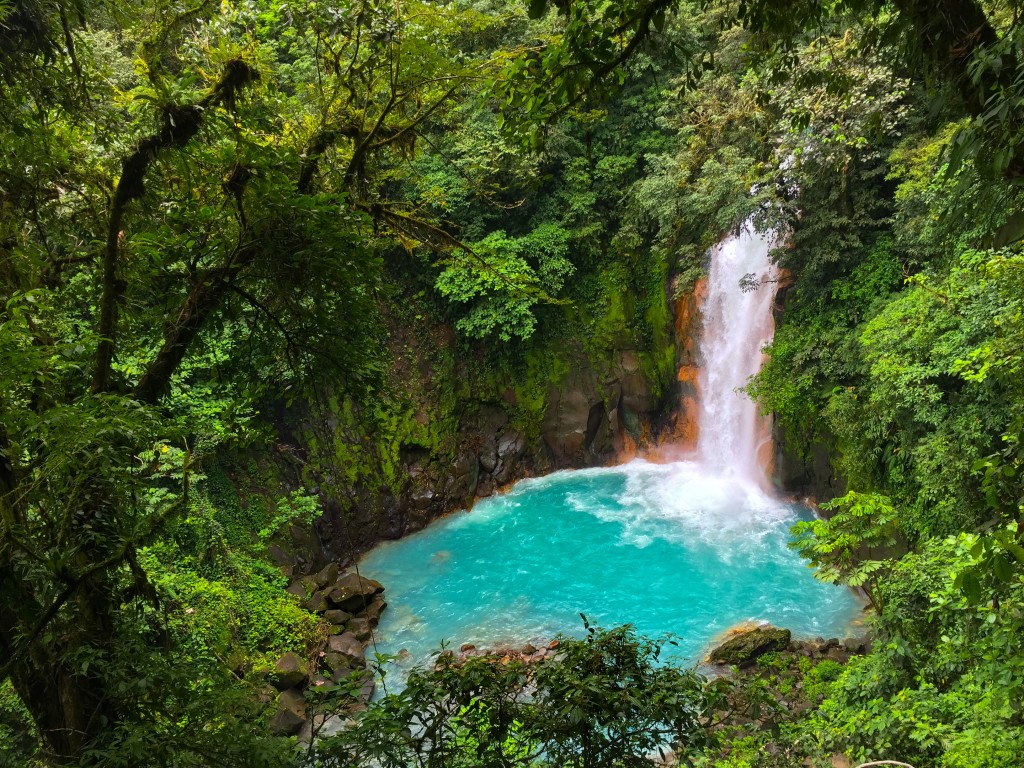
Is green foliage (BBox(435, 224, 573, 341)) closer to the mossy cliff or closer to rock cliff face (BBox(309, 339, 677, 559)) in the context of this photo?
the mossy cliff

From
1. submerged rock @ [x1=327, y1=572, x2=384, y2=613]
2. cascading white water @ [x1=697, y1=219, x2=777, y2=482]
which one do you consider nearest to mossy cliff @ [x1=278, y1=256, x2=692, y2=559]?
cascading white water @ [x1=697, y1=219, x2=777, y2=482]

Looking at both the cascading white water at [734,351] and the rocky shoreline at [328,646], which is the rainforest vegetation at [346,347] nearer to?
the rocky shoreline at [328,646]

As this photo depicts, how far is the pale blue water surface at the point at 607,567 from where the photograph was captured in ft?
31.5

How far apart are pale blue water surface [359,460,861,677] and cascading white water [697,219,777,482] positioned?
61cm

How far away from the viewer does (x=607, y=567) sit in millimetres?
11312

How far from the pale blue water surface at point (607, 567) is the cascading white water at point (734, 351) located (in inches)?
24.1

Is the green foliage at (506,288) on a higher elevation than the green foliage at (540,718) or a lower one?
higher

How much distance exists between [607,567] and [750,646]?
3.31 meters

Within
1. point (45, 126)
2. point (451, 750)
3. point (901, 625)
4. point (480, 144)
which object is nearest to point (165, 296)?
point (45, 126)

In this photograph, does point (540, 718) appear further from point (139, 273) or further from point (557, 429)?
point (557, 429)

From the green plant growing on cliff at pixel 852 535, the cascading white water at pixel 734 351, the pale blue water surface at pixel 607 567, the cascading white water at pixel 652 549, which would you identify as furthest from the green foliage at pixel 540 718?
the cascading white water at pixel 734 351

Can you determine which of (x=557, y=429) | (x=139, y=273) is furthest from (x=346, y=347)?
(x=557, y=429)

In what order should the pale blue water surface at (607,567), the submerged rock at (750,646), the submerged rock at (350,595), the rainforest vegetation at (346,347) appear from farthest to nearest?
the submerged rock at (350,595) < the pale blue water surface at (607,567) < the submerged rock at (750,646) < the rainforest vegetation at (346,347)

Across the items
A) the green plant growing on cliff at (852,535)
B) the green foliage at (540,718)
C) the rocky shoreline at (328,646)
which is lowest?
the green foliage at (540,718)
